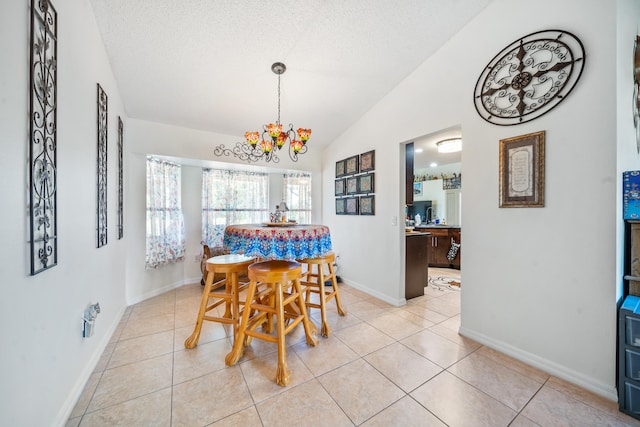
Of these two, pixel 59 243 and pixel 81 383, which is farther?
pixel 81 383

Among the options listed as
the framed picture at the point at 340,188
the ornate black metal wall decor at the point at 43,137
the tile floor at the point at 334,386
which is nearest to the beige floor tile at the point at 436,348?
the tile floor at the point at 334,386

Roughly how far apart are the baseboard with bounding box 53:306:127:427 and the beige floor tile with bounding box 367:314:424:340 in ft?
7.44

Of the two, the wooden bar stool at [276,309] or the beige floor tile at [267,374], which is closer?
the beige floor tile at [267,374]

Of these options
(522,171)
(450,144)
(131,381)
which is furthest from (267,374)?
(450,144)

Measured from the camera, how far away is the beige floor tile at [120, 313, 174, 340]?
2260 mm

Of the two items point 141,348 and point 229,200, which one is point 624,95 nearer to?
point 141,348

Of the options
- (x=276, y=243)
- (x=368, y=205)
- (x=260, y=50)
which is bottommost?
(x=276, y=243)

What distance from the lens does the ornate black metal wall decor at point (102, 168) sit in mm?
1904

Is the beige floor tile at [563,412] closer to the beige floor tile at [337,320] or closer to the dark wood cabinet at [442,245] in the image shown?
the beige floor tile at [337,320]

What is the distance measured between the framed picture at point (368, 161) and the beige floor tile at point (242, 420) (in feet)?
9.36

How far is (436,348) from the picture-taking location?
2.04 m

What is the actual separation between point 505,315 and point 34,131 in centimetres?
320

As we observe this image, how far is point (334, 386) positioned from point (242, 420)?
59cm

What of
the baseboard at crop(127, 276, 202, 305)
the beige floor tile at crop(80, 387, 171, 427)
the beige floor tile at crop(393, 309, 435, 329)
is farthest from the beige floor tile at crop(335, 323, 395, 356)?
the baseboard at crop(127, 276, 202, 305)
